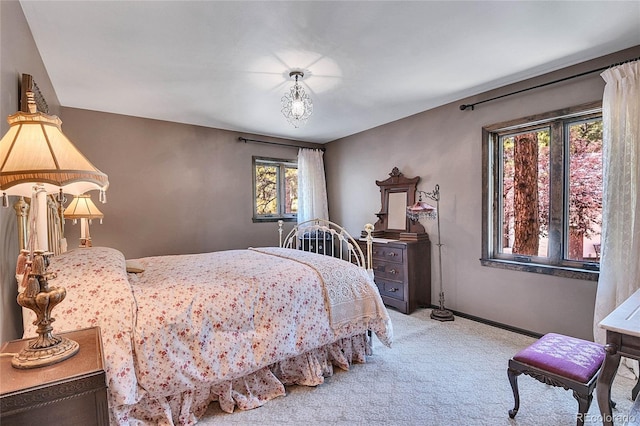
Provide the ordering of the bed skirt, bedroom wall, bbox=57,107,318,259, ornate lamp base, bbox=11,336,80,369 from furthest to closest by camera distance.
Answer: bedroom wall, bbox=57,107,318,259, the bed skirt, ornate lamp base, bbox=11,336,80,369

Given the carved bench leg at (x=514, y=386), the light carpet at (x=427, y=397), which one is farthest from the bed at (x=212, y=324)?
A: the carved bench leg at (x=514, y=386)

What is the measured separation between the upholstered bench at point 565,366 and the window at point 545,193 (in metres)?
1.21

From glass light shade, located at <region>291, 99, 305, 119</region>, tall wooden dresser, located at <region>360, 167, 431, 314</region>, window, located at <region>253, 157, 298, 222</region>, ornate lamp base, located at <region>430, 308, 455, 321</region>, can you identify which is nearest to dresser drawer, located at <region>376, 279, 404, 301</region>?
tall wooden dresser, located at <region>360, 167, 431, 314</region>

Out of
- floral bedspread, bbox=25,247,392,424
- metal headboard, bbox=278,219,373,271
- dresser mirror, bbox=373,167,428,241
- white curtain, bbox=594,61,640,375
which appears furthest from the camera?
dresser mirror, bbox=373,167,428,241

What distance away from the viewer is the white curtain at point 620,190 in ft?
7.59

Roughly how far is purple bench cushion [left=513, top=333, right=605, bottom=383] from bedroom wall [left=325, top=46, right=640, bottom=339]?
3.86 feet

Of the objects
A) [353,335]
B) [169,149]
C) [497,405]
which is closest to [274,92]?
[169,149]

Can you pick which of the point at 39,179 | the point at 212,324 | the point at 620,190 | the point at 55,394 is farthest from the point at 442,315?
the point at 39,179

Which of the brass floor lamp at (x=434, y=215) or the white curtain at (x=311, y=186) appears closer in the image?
the brass floor lamp at (x=434, y=215)

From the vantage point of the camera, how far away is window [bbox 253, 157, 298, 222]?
16.4ft

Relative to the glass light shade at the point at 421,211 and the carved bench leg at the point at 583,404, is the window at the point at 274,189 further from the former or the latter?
the carved bench leg at the point at 583,404

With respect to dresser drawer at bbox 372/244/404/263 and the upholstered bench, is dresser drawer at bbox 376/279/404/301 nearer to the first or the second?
dresser drawer at bbox 372/244/404/263

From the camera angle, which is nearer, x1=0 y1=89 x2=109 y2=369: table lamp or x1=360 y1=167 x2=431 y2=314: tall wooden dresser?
x1=0 y1=89 x2=109 y2=369: table lamp

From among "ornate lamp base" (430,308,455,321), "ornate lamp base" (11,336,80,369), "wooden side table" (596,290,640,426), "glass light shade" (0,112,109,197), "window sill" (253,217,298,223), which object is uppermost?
"glass light shade" (0,112,109,197)
